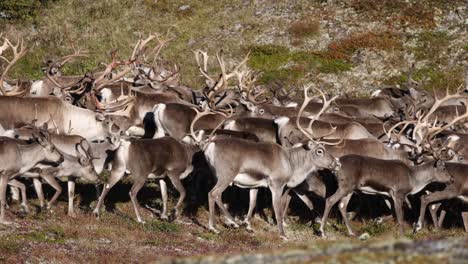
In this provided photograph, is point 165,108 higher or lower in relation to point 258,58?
higher

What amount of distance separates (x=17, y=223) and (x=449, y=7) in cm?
2483

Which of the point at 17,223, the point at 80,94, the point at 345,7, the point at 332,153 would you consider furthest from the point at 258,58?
the point at 17,223

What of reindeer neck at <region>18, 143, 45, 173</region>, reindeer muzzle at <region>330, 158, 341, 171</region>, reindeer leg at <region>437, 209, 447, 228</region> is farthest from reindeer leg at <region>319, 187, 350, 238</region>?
reindeer neck at <region>18, 143, 45, 173</region>

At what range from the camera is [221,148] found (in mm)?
14062

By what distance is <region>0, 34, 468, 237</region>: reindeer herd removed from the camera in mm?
14062

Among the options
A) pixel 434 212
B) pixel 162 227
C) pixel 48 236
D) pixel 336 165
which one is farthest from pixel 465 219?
pixel 48 236

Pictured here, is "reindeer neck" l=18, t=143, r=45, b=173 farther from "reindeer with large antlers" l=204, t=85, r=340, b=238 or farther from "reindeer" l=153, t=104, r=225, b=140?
"reindeer" l=153, t=104, r=225, b=140

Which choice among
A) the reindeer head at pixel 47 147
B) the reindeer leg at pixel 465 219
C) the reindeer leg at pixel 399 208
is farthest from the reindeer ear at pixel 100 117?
the reindeer leg at pixel 465 219

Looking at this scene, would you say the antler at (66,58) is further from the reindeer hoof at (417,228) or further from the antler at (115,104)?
the reindeer hoof at (417,228)

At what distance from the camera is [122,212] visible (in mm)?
14703

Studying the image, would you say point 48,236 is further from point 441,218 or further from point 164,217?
point 441,218

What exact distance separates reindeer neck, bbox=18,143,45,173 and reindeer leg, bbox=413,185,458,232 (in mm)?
6906

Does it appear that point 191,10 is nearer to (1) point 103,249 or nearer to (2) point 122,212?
(2) point 122,212

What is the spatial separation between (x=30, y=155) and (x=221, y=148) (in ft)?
10.1
